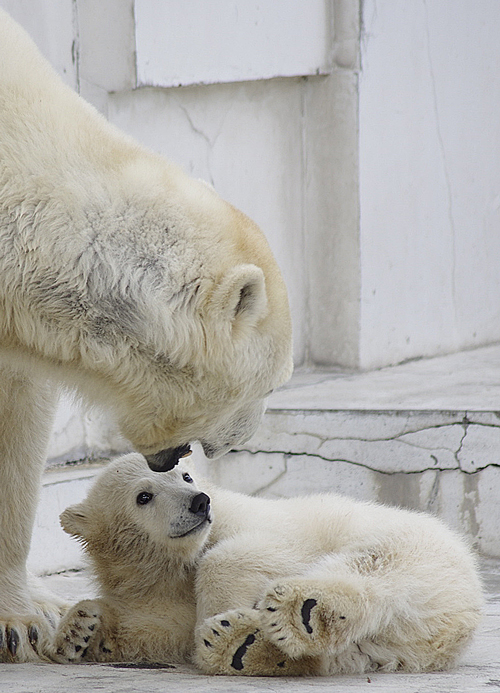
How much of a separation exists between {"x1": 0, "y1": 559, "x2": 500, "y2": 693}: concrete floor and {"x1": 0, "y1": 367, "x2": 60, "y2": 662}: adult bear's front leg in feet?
1.28

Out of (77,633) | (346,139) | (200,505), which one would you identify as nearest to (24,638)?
(77,633)

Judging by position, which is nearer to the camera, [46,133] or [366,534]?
[46,133]

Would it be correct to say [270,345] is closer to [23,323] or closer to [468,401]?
[23,323]

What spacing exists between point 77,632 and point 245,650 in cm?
47

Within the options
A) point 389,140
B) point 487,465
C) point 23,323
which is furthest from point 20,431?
point 389,140

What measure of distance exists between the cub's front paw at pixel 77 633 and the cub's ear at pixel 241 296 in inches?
32.4

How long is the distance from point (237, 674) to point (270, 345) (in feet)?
2.27

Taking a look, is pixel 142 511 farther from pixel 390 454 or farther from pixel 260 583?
pixel 390 454

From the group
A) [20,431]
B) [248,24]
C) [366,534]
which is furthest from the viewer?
[248,24]

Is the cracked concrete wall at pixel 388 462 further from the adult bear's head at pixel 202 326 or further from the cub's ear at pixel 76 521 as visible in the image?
the adult bear's head at pixel 202 326

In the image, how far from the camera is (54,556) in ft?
13.5

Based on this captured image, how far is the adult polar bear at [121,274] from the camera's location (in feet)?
6.75

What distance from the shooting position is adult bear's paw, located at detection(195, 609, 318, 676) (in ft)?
7.23

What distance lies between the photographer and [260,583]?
7.88 ft
